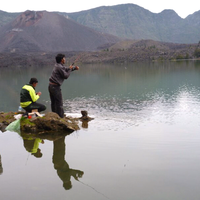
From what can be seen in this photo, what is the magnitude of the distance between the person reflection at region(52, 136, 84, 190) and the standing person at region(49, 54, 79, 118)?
2520mm

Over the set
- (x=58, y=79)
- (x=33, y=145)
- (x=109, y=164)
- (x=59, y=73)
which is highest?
(x=59, y=73)

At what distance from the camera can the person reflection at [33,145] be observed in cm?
718

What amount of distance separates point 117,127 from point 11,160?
4169 mm

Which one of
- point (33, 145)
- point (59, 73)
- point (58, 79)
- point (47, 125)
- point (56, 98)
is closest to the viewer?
point (33, 145)

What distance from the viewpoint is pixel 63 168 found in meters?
6.16

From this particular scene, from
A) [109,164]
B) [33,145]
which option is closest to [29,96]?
[33,145]

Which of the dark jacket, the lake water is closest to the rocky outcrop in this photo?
the lake water

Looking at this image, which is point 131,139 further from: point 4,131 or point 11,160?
point 4,131

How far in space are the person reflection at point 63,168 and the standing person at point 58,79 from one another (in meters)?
2.52

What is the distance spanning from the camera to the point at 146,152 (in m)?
7.02

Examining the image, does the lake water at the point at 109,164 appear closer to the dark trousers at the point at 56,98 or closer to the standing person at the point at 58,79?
the dark trousers at the point at 56,98

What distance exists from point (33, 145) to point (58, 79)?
2745 millimetres

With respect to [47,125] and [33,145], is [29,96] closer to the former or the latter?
Result: [47,125]

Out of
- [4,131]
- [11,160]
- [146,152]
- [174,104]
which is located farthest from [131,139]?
[174,104]
